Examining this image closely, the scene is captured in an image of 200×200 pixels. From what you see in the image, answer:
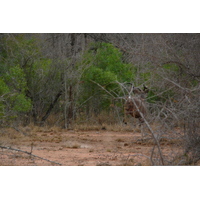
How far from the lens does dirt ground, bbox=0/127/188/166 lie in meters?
7.70

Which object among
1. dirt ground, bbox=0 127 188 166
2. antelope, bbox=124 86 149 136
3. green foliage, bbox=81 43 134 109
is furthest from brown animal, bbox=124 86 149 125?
green foliage, bbox=81 43 134 109

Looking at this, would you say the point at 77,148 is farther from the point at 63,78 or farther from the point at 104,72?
the point at 63,78

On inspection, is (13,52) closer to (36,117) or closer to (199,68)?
(36,117)

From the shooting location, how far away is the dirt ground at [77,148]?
7696 millimetres

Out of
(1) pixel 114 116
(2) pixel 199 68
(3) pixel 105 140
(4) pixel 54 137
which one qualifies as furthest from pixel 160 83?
(1) pixel 114 116

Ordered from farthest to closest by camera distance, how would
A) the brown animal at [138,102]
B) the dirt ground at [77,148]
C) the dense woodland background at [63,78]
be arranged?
1. the dense woodland background at [63,78]
2. the dirt ground at [77,148]
3. the brown animal at [138,102]

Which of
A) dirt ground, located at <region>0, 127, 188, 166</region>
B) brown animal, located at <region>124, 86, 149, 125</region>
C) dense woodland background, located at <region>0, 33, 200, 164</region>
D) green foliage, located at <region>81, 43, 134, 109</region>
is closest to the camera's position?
brown animal, located at <region>124, 86, 149, 125</region>

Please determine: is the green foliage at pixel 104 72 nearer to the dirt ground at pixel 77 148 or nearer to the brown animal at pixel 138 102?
the dirt ground at pixel 77 148

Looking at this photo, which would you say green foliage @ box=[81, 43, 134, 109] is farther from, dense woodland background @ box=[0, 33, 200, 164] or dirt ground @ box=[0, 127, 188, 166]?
dirt ground @ box=[0, 127, 188, 166]

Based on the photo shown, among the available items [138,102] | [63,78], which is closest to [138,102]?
[138,102]

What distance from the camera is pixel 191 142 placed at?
6.17 meters

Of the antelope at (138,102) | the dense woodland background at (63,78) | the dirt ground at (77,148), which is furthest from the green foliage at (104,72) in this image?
the antelope at (138,102)

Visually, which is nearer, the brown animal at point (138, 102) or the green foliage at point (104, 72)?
the brown animal at point (138, 102)

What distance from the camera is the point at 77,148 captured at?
34.1 feet
